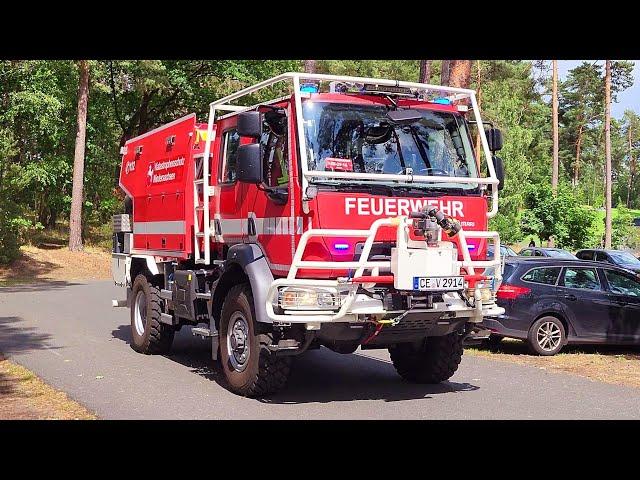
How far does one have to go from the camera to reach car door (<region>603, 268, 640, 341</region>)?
40.4ft

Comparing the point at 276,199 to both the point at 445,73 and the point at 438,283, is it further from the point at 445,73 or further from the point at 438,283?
the point at 445,73

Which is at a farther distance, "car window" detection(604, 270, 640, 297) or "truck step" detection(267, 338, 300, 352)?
"car window" detection(604, 270, 640, 297)

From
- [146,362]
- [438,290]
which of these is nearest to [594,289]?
[438,290]

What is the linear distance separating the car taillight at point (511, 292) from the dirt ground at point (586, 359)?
0.94 metres

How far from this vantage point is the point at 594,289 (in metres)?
12.4

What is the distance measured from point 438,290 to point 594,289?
5.89 meters

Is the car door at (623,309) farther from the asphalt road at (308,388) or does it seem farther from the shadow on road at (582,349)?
the asphalt road at (308,388)

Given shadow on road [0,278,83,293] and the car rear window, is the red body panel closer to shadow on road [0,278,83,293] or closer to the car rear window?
the car rear window

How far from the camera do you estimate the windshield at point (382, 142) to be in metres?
7.82

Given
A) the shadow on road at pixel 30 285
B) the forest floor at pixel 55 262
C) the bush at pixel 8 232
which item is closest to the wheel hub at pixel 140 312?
the shadow on road at pixel 30 285

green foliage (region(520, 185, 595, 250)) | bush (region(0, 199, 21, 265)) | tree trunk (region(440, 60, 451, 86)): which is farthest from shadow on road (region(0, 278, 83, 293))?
green foliage (region(520, 185, 595, 250))

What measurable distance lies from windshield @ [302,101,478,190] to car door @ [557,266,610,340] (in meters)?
4.55

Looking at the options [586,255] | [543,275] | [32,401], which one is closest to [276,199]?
[32,401]
